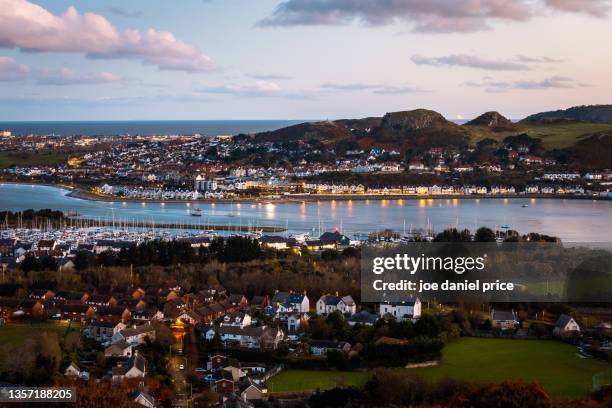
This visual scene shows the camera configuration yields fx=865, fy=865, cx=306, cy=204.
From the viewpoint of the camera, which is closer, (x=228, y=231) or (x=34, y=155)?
(x=228, y=231)

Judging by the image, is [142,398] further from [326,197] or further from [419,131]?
[419,131]

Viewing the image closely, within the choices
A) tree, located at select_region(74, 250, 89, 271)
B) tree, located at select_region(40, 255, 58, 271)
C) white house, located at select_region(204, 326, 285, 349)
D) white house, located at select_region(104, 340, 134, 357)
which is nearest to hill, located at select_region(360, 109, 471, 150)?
tree, located at select_region(74, 250, 89, 271)

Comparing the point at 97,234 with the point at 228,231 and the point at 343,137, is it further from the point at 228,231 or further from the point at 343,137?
the point at 343,137

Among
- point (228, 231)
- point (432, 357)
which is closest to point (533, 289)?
point (432, 357)

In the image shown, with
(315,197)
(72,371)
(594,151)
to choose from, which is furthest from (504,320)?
(594,151)

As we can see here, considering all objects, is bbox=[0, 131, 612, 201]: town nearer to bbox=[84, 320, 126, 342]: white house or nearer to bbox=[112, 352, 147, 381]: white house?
bbox=[84, 320, 126, 342]: white house

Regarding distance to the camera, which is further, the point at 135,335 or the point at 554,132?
the point at 554,132
